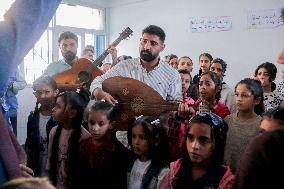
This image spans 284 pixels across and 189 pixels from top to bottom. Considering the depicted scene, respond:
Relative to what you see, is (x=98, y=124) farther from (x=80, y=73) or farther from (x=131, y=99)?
(x=80, y=73)

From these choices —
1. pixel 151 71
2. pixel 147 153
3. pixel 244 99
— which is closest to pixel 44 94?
pixel 151 71

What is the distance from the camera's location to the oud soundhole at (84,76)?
411cm

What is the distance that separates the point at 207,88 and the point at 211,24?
4022 millimetres

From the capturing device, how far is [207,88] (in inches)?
127

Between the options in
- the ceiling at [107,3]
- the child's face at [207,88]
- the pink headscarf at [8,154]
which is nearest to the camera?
the pink headscarf at [8,154]

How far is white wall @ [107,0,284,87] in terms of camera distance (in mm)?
6289

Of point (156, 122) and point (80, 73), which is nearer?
point (156, 122)

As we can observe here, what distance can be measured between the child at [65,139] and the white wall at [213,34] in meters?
4.27

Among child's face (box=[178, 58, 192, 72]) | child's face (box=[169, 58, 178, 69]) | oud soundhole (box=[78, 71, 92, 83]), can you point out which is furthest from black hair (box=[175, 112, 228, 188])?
child's face (box=[169, 58, 178, 69])

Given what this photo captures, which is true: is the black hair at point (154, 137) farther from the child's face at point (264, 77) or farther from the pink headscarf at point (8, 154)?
the child's face at point (264, 77)

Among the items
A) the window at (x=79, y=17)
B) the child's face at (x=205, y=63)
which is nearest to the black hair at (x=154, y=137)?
the child's face at (x=205, y=63)

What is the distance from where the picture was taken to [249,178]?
76 centimetres

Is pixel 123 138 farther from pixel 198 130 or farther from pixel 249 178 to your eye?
pixel 249 178

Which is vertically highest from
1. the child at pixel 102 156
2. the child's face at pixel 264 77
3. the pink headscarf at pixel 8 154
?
the child's face at pixel 264 77
